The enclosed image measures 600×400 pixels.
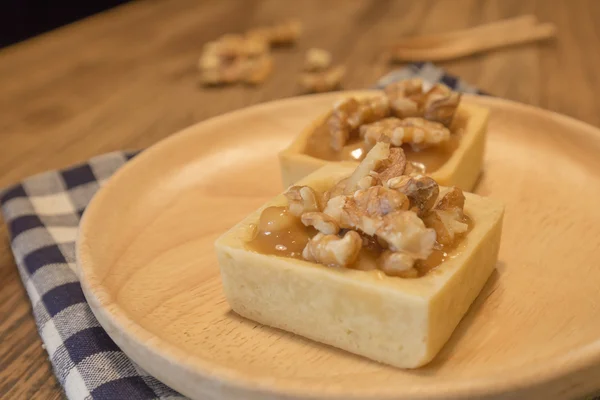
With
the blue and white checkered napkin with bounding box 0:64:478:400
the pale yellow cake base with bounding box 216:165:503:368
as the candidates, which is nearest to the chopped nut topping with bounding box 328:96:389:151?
the pale yellow cake base with bounding box 216:165:503:368

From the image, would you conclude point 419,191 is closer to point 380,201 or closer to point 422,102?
point 380,201

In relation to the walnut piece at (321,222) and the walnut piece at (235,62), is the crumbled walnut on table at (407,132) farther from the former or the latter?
the walnut piece at (235,62)

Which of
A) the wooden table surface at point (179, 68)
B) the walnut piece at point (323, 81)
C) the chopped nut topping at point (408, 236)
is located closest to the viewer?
→ the chopped nut topping at point (408, 236)

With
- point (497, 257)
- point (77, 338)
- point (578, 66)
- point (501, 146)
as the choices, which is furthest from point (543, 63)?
point (77, 338)

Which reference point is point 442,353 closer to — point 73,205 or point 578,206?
point 578,206

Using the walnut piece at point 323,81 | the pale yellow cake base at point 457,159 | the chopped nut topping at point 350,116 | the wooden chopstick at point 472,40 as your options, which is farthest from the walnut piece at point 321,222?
the wooden chopstick at point 472,40

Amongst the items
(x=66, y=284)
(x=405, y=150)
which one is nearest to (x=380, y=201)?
(x=405, y=150)

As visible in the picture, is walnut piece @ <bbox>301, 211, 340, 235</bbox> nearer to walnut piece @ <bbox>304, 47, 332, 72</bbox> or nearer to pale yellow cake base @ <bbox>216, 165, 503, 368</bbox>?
pale yellow cake base @ <bbox>216, 165, 503, 368</bbox>
